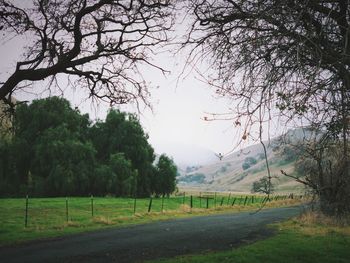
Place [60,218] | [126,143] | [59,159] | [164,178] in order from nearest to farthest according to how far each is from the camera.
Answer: [60,218], [59,159], [126,143], [164,178]

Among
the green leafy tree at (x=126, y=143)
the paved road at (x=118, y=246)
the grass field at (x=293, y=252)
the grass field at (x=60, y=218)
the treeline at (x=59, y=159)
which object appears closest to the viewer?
the grass field at (x=293, y=252)

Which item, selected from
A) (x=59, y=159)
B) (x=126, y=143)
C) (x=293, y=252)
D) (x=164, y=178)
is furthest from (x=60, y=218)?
(x=164, y=178)

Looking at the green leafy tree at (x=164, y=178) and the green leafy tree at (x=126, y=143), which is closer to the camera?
the green leafy tree at (x=126, y=143)

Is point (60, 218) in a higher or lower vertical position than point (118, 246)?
lower

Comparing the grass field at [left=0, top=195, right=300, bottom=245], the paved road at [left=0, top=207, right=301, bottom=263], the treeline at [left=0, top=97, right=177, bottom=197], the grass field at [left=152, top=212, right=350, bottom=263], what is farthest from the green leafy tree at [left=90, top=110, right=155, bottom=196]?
the grass field at [left=152, top=212, right=350, bottom=263]

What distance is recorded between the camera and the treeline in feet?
147

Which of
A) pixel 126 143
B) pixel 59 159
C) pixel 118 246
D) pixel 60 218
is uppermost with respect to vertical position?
pixel 126 143

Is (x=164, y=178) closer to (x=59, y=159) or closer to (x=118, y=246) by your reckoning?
(x=59, y=159)

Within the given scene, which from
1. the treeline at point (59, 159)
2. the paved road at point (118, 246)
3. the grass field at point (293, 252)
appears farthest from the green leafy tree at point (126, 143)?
the grass field at point (293, 252)

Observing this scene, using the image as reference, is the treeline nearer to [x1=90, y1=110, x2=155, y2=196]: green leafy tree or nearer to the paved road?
[x1=90, y1=110, x2=155, y2=196]: green leafy tree

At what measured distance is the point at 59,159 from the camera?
45.2 metres

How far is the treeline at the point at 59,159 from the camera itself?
4475 cm

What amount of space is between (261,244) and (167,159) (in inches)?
1898

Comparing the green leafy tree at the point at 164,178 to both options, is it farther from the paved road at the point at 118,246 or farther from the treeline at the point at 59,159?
the paved road at the point at 118,246
